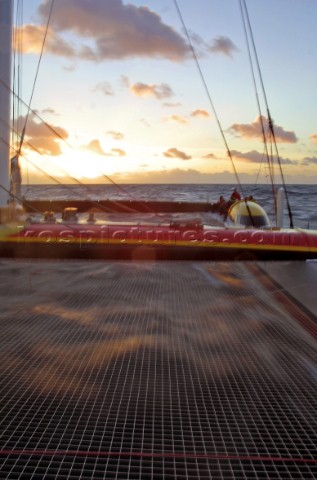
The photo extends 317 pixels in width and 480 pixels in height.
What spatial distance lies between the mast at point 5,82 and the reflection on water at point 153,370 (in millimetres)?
3914

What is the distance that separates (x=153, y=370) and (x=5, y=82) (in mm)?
7101

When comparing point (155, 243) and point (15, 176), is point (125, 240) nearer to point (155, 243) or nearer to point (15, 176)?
point (155, 243)

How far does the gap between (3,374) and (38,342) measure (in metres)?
0.59

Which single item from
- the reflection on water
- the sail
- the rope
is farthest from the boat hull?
the rope

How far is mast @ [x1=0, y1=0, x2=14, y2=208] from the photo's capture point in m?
8.37

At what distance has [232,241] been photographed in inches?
370

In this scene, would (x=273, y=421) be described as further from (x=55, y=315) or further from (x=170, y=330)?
(x=55, y=315)

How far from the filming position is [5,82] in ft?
27.9

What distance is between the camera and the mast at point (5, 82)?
837 cm

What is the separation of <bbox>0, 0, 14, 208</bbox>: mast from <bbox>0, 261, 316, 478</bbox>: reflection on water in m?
3.91

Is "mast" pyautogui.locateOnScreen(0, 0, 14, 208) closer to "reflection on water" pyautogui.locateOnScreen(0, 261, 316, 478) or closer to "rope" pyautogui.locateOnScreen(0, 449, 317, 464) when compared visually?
"reflection on water" pyautogui.locateOnScreen(0, 261, 316, 478)

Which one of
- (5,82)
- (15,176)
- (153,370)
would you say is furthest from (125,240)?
(153,370)

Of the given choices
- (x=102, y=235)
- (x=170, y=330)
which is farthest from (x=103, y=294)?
(x=102, y=235)

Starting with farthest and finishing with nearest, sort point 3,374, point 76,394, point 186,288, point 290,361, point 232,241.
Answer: point 232,241 < point 186,288 < point 290,361 < point 3,374 < point 76,394
